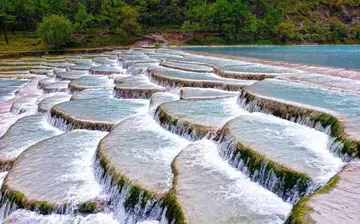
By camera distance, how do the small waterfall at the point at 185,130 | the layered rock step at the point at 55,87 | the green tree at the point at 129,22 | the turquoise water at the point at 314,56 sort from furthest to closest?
the green tree at the point at 129,22
the turquoise water at the point at 314,56
the layered rock step at the point at 55,87
the small waterfall at the point at 185,130

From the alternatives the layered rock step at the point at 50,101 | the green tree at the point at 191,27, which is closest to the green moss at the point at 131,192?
the layered rock step at the point at 50,101

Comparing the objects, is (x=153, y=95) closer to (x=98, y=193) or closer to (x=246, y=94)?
(x=246, y=94)

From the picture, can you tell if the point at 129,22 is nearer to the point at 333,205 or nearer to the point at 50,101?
the point at 50,101

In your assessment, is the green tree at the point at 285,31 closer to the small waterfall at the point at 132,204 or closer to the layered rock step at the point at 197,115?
the layered rock step at the point at 197,115

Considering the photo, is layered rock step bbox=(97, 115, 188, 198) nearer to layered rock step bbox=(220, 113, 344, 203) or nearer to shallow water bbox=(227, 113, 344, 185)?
layered rock step bbox=(220, 113, 344, 203)

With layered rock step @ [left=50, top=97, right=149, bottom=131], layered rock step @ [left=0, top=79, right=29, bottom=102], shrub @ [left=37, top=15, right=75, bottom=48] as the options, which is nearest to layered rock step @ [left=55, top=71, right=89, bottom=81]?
layered rock step @ [left=0, top=79, right=29, bottom=102]

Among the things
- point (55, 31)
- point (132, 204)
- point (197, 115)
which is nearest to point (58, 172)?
point (132, 204)
